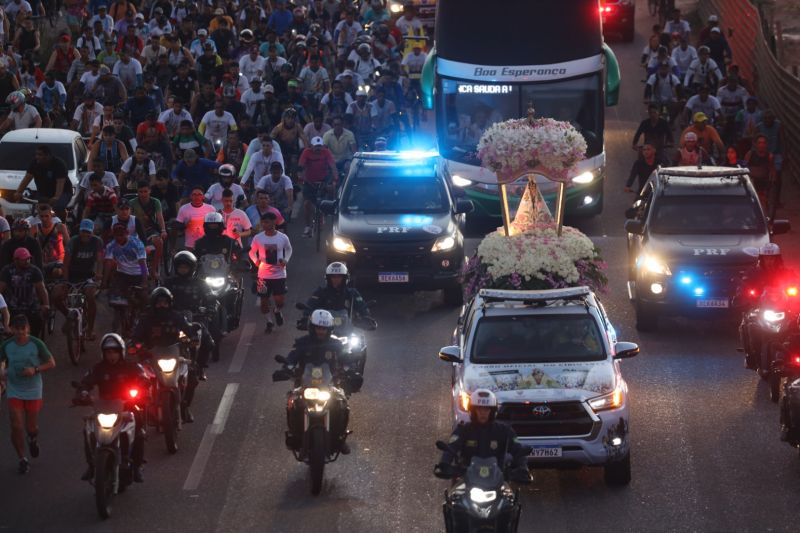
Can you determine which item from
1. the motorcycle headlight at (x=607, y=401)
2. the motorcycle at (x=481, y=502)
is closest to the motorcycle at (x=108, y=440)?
the motorcycle at (x=481, y=502)

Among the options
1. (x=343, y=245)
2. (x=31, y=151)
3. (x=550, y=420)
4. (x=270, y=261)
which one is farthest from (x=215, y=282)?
(x=31, y=151)

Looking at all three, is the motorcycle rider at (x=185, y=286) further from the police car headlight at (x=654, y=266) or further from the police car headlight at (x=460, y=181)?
the police car headlight at (x=460, y=181)

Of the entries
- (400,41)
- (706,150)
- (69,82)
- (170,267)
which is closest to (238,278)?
(170,267)

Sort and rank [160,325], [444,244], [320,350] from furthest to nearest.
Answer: [444,244], [160,325], [320,350]

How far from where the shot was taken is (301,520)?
56.9 ft

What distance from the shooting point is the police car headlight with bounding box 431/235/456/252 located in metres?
26.4

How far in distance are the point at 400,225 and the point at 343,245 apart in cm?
90

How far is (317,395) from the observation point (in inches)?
722

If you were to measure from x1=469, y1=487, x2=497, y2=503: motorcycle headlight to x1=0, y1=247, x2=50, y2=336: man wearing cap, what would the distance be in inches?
375

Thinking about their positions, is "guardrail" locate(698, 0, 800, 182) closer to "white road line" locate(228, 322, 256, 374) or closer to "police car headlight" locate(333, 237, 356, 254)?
"police car headlight" locate(333, 237, 356, 254)

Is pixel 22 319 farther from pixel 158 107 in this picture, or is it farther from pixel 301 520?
pixel 158 107

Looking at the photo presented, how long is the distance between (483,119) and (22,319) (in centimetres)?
1302

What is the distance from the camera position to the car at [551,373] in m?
17.5

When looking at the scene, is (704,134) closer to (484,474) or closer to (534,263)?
(534,263)
